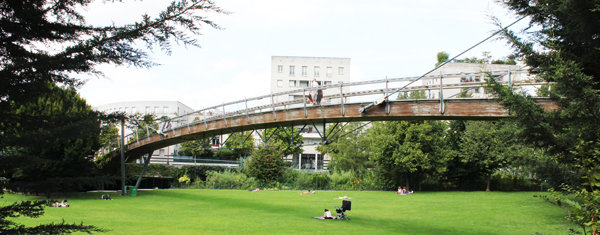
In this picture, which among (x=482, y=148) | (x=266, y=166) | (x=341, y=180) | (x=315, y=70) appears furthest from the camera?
(x=315, y=70)

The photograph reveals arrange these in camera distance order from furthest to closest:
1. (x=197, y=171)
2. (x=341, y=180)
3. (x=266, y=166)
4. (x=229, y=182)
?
(x=197, y=171), (x=266, y=166), (x=341, y=180), (x=229, y=182)

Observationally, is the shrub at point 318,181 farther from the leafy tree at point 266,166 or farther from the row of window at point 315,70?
the row of window at point 315,70

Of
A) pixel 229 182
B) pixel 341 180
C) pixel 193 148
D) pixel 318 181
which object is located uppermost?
pixel 193 148

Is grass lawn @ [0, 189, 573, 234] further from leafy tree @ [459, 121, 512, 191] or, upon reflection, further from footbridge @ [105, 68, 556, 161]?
leafy tree @ [459, 121, 512, 191]

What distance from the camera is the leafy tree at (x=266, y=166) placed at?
143 feet

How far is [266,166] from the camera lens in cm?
4388

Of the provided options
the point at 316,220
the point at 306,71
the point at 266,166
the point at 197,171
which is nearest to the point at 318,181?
the point at 266,166

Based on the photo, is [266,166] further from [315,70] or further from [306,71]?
[315,70]

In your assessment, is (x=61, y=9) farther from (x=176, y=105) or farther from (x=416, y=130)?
(x=176, y=105)

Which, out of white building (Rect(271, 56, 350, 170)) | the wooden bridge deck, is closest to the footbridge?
the wooden bridge deck

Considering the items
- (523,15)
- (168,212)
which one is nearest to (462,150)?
(168,212)

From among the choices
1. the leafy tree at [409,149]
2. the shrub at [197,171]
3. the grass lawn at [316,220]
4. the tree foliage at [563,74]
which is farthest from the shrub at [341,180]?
the tree foliage at [563,74]

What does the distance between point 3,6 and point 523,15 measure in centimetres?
947

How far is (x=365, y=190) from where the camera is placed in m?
41.2
